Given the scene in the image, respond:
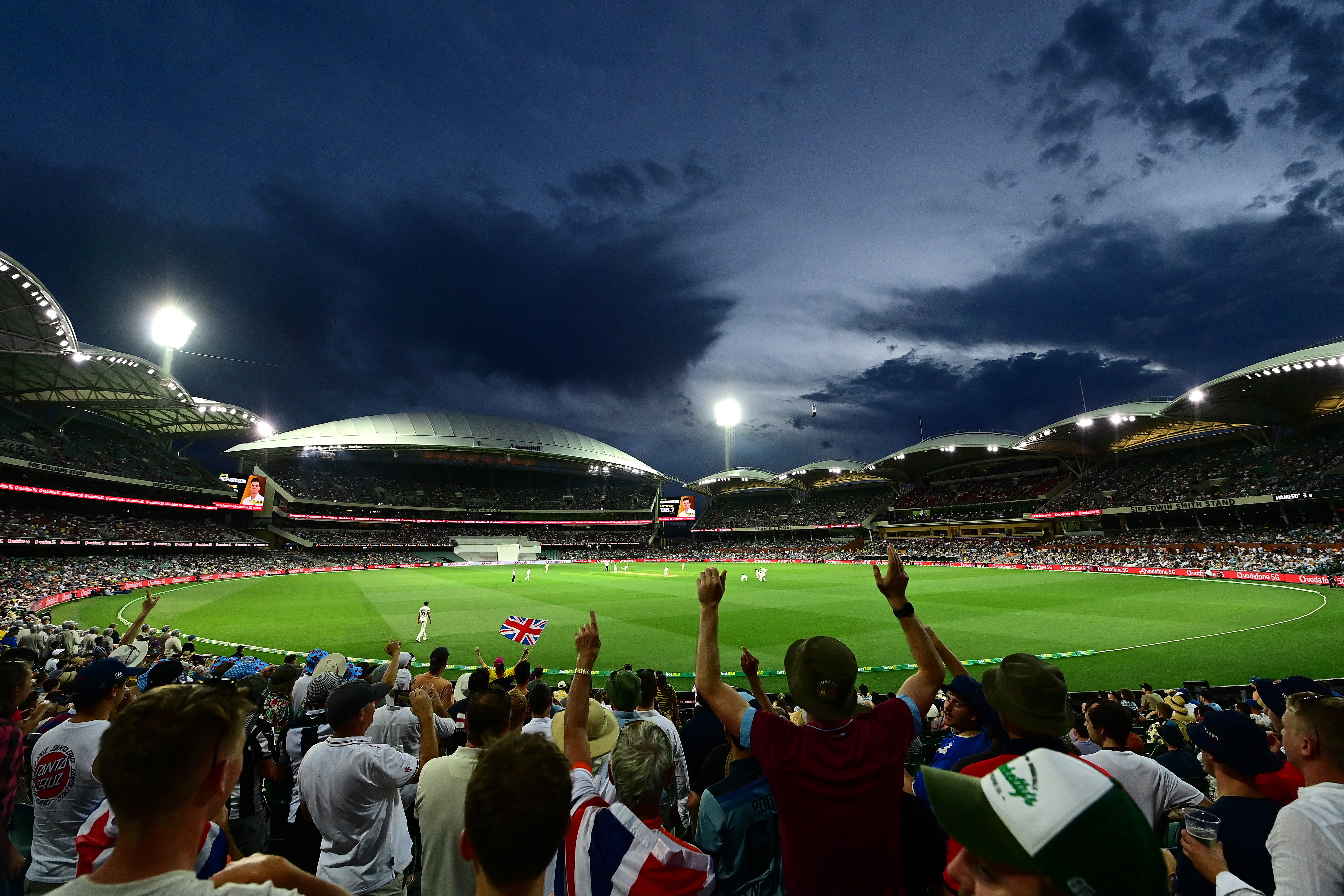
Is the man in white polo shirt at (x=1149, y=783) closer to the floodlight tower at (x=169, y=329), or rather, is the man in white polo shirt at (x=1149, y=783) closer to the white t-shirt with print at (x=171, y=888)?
the white t-shirt with print at (x=171, y=888)

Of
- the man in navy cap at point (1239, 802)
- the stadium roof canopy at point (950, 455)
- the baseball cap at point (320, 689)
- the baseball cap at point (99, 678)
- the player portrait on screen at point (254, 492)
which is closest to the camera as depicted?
the man in navy cap at point (1239, 802)

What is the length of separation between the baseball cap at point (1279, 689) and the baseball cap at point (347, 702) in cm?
696

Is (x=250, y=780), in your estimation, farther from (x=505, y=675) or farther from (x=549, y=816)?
(x=505, y=675)

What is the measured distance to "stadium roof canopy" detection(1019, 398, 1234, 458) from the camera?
54.5m

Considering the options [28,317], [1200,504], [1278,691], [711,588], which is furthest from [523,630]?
[1200,504]

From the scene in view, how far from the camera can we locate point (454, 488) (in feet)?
336

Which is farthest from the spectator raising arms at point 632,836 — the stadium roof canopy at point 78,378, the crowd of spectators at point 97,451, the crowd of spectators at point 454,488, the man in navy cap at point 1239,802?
the crowd of spectators at point 454,488

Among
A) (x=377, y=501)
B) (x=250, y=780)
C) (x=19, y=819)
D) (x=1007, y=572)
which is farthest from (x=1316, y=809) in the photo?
(x=377, y=501)

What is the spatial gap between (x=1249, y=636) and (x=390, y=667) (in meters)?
26.4

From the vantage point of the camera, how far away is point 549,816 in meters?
1.92

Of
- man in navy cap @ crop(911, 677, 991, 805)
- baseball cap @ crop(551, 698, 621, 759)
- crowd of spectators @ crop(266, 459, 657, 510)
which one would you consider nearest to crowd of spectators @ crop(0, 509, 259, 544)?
crowd of spectators @ crop(266, 459, 657, 510)

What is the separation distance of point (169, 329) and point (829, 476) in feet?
275

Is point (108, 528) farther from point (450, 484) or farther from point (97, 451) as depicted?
point (450, 484)

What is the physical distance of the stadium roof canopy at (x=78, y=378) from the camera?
3058cm
